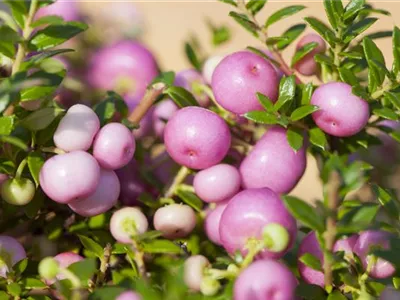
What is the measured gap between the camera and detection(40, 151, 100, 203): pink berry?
0.59m

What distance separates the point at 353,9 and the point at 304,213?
0.28m

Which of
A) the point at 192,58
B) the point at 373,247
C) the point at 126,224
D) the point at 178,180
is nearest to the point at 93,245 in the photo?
the point at 126,224

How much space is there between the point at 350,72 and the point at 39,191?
327 mm

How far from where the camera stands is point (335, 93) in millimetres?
653

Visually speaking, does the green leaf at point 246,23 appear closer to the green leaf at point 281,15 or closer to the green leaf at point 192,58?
the green leaf at point 281,15

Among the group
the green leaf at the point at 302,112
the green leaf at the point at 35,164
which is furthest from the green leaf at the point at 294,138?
the green leaf at the point at 35,164

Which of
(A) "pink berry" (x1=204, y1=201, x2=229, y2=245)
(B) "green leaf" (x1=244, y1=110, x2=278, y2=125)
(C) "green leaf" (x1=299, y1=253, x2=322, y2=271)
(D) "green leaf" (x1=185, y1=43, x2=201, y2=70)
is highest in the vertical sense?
(B) "green leaf" (x1=244, y1=110, x2=278, y2=125)

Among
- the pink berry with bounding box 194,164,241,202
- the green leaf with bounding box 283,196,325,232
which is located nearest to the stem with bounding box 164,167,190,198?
the pink berry with bounding box 194,164,241,202

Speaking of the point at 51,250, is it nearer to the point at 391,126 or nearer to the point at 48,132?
the point at 48,132

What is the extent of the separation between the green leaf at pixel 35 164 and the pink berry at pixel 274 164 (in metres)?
0.21

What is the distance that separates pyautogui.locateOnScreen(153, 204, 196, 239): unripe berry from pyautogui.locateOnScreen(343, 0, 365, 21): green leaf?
25 centimetres

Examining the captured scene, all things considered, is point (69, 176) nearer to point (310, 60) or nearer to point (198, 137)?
point (198, 137)

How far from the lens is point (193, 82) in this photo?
0.82 m

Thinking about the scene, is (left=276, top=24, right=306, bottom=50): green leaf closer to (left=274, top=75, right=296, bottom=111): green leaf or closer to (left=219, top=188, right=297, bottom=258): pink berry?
(left=274, top=75, right=296, bottom=111): green leaf
